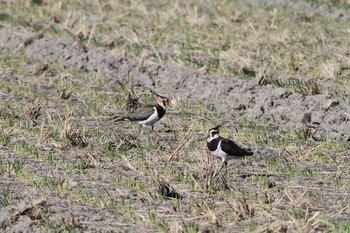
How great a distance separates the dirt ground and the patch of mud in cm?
2

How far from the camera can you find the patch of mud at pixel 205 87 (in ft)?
43.0

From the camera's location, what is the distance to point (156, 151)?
38.1ft

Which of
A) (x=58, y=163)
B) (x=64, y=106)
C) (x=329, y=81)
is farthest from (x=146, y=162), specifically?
(x=329, y=81)

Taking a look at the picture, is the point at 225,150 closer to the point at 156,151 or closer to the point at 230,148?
the point at 230,148

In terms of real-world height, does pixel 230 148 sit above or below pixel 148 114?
above

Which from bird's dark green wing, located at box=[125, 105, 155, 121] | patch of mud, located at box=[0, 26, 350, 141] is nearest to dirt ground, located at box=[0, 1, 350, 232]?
patch of mud, located at box=[0, 26, 350, 141]

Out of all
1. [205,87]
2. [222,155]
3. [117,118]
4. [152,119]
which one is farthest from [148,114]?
[205,87]

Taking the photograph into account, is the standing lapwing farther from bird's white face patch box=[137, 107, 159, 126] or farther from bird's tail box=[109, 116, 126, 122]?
bird's tail box=[109, 116, 126, 122]

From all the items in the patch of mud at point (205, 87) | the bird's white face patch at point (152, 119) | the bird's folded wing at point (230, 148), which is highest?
the bird's folded wing at point (230, 148)

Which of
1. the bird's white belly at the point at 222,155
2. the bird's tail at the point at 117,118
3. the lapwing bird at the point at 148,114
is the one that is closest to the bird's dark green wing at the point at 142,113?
the lapwing bird at the point at 148,114

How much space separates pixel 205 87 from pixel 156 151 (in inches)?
125

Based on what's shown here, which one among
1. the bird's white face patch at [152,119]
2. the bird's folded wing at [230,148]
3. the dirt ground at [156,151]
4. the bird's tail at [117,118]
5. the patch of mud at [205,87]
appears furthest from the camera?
the patch of mud at [205,87]

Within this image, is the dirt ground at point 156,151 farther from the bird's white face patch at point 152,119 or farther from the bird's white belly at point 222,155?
the bird's white face patch at point 152,119

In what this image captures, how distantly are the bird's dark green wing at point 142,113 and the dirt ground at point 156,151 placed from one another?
237 millimetres
